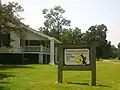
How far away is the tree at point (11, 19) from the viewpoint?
38219 mm

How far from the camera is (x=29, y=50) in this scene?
50.9 m

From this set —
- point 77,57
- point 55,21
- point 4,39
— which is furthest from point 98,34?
point 77,57

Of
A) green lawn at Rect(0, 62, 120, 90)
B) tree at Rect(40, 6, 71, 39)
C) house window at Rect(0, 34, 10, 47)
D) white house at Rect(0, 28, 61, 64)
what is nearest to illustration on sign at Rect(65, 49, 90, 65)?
green lawn at Rect(0, 62, 120, 90)

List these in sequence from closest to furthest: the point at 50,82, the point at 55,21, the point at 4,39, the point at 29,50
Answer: the point at 50,82, the point at 4,39, the point at 29,50, the point at 55,21

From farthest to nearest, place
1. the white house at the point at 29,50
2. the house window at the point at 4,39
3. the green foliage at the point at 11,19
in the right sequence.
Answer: the white house at the point at 29,50, the house window at the point at 4,39, the green foliage at the point at 11,19

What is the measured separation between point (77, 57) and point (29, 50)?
32670 mm

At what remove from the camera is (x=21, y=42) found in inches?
2048

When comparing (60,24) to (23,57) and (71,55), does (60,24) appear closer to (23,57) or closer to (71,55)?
(23,57)

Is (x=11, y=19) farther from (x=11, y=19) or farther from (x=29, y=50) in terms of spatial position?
(x=29, y=50)

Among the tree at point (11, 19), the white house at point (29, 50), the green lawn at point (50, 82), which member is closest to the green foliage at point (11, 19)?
the tree at point (11, 19)

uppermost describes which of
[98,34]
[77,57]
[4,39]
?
[98,34]

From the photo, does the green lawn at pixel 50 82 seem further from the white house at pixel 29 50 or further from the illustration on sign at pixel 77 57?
the white house at pixel 29 50

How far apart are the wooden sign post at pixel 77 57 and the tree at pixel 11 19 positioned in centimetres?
1898

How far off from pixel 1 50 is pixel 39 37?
245 inches
